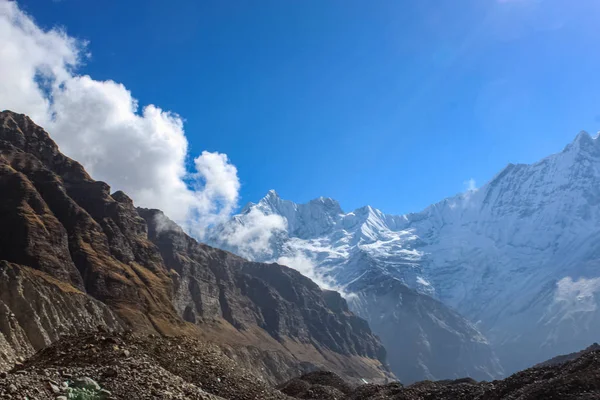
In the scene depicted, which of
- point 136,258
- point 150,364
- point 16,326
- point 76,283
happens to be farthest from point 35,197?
point 150,364

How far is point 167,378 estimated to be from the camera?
1110 inches

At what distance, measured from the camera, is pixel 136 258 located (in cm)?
19888

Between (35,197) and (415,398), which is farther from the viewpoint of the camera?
(35,197)

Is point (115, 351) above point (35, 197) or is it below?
below

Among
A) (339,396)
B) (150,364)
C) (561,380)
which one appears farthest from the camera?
(339,396)

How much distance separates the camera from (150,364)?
29688 mm

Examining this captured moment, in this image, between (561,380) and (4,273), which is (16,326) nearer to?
(4,273)

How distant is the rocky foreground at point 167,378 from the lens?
938 inches

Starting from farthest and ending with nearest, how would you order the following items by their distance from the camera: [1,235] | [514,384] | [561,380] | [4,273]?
[1,235]
[4,273]
[514,384]
[561,380]

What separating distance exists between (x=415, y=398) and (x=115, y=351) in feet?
80.4

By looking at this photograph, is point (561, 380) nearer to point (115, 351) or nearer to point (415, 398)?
point (415, 398)

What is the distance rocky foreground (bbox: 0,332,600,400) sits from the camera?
23.8 metres

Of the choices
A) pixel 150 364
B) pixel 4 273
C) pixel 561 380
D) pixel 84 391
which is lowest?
pixel 561 380

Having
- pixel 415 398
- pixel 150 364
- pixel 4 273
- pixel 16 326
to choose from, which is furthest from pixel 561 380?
pixel 4 273
